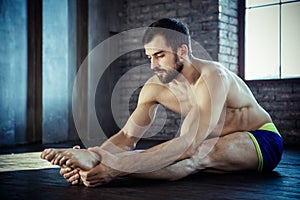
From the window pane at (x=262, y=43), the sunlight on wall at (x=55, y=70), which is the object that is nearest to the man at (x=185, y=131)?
the window pane at (x=262, y=43)

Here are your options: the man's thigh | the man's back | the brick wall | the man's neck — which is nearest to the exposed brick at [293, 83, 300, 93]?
the brick wall

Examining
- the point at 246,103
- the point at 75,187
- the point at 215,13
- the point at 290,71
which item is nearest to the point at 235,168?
the point at 246,103

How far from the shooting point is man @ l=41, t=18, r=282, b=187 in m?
2.11

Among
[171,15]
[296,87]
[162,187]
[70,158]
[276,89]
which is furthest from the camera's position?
[171,15]

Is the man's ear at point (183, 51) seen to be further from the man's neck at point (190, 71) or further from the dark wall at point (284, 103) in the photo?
the dark wall at point (284, 103)

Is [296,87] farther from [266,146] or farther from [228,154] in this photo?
[228,154]

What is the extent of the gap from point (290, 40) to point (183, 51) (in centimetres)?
261

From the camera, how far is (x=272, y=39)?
483 cm

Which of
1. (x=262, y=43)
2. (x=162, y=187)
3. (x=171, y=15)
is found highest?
(x=171, y=15)

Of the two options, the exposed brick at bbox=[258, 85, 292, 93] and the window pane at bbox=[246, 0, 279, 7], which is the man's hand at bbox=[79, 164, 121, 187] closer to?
the exposed brick at bbox=[258, 85, 292, 93]

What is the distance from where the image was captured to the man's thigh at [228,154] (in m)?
2.37

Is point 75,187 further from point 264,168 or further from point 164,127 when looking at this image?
point 164,127

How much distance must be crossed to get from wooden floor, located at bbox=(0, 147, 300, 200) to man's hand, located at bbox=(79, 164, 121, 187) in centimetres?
4

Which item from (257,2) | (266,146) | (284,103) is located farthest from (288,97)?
(266,146)
